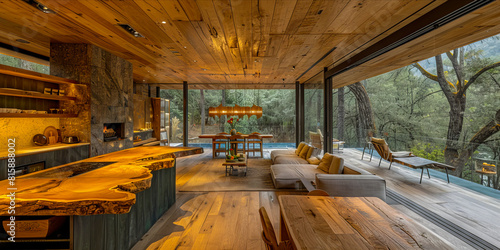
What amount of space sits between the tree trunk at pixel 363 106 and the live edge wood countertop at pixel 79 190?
36.2 feet

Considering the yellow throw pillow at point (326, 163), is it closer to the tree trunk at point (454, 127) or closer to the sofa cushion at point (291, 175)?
the sofa cushion at point (291, 175)

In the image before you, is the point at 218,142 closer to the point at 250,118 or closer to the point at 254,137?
the point at 254,137

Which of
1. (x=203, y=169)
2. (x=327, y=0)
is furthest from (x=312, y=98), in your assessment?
(x=327, y=0)

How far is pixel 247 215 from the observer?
3170 mm

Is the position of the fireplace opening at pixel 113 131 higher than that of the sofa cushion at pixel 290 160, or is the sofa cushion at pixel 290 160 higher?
the fireplace opening at pixel 113 131

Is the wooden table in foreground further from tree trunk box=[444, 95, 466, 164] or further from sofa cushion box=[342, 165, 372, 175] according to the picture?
tree trunk box=[444, 95, 466, 164]

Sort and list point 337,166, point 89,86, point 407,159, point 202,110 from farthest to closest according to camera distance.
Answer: point 202,110, point 407,159, point 89,86, point 337,166

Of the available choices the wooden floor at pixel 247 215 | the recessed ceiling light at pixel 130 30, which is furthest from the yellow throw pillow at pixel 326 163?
the recessed ceiling light at pixel 130 30

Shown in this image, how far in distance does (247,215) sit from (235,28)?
9.16 feet

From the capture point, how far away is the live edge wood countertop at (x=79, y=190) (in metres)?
1.42

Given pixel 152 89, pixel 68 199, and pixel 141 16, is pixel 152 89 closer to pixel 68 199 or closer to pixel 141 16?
pixel 141 16

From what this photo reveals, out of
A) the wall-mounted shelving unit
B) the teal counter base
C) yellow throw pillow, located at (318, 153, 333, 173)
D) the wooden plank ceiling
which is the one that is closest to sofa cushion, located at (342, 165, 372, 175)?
yellow throw pillow, located at (318, 153, 333, 173)

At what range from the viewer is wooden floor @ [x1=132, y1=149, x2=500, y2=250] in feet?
8.13

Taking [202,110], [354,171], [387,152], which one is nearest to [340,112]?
[387,152]
